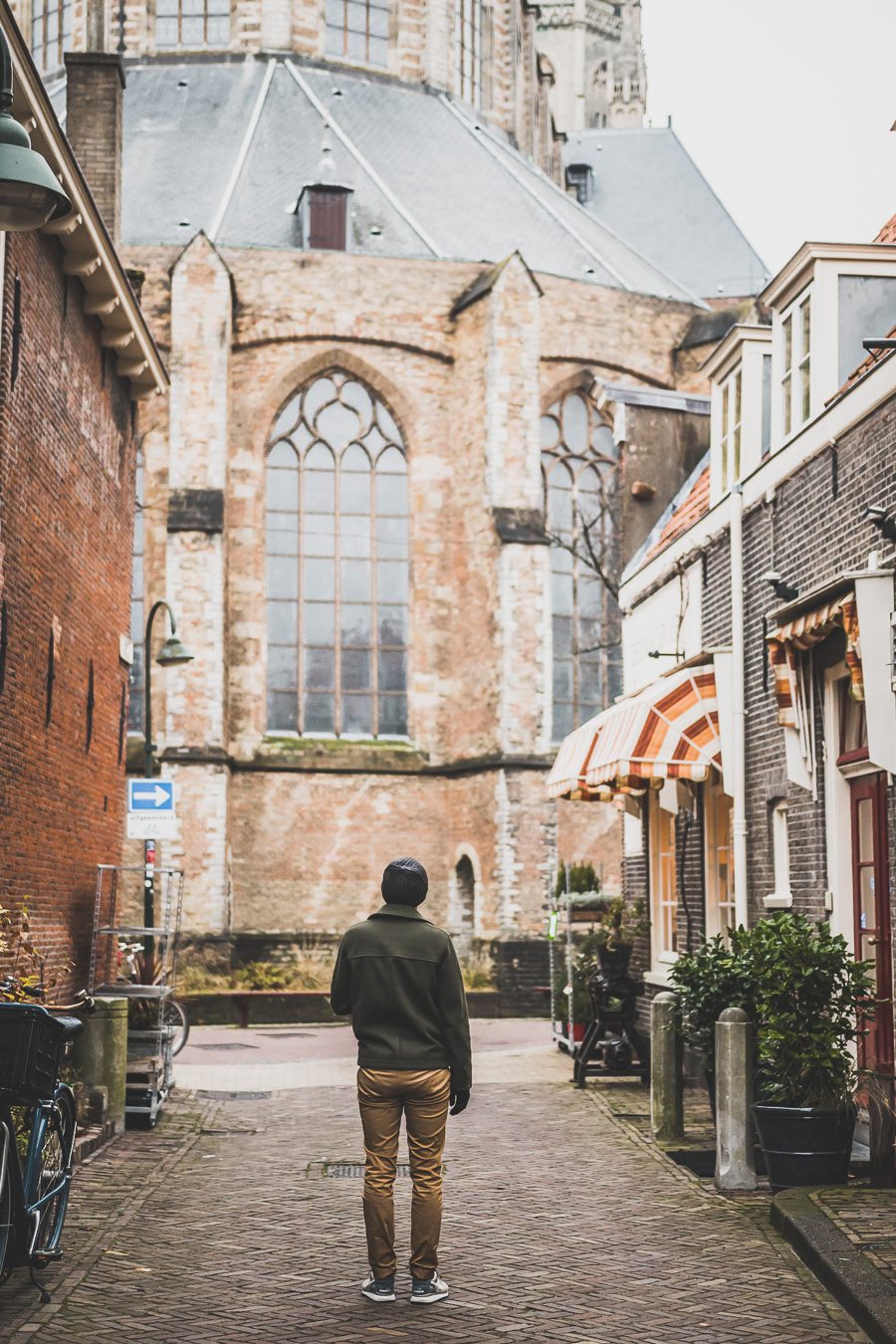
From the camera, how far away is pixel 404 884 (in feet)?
23.3

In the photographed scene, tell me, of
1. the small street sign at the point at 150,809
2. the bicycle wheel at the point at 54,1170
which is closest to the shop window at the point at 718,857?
the small street sign at the point at 150,809

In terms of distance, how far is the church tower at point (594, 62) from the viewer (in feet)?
222

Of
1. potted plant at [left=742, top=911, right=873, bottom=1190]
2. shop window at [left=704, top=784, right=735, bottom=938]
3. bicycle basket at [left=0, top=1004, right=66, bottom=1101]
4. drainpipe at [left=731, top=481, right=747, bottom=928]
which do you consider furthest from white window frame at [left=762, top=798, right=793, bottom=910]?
bicycle basket at [left=0, top=1004, right=66, bottom=1101]

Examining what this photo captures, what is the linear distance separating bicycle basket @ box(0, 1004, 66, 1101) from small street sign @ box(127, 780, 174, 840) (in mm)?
10499

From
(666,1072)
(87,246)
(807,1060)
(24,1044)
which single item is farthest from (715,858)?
(24,1044)

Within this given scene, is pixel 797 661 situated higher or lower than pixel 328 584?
lower

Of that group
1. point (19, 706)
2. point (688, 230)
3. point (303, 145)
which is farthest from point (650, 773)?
point (688, 230)

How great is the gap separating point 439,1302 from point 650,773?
666 centimetres

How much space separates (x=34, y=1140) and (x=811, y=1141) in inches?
162

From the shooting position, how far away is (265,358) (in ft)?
100

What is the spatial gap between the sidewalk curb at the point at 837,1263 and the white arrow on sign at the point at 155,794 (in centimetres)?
1029

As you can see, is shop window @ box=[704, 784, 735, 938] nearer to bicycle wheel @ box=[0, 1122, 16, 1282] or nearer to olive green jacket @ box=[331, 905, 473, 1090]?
olive green jacket @ box=[331, 905, 473, 1090]

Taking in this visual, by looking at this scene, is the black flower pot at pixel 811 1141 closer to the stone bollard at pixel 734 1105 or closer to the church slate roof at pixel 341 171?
the stone bollard at pixel 734 1105

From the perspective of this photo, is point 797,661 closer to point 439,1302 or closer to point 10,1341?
point 439,1302
